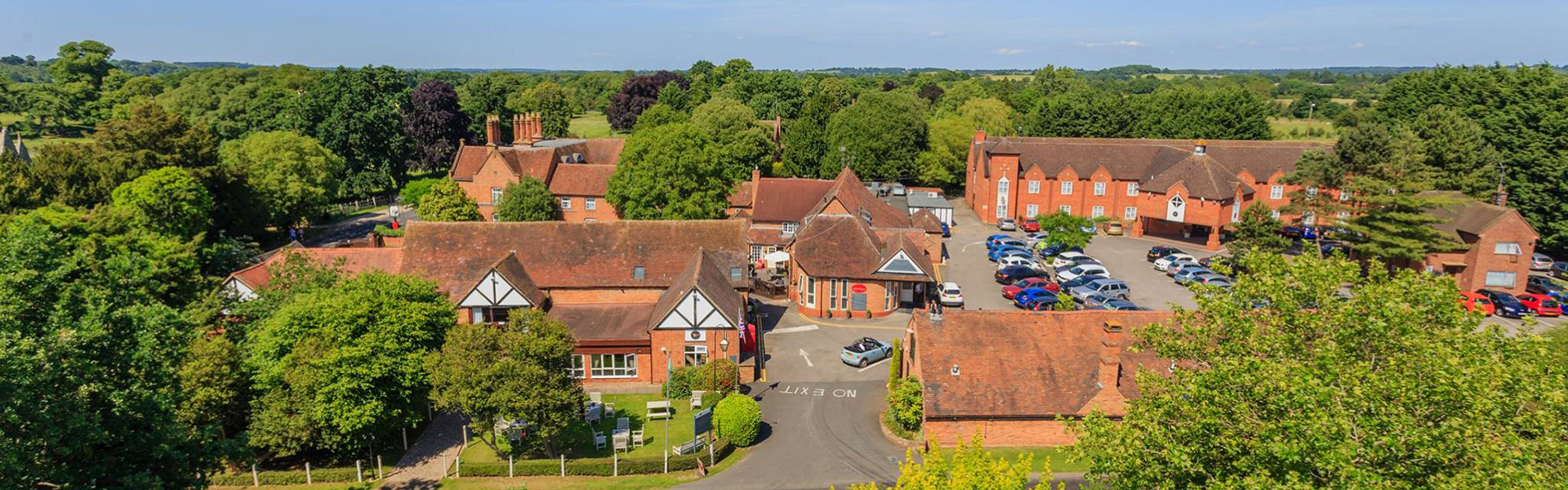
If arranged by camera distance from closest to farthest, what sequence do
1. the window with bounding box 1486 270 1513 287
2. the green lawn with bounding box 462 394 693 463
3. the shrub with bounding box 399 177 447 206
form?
1. the green lawn with bounding box 462 394 693 463
2. the window with bounding box 1486 270 1513 287
3. the shrub with bounding box 399 177 447 206

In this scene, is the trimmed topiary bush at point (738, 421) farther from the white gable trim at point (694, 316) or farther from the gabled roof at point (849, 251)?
the gabled roof at point (849, 251)

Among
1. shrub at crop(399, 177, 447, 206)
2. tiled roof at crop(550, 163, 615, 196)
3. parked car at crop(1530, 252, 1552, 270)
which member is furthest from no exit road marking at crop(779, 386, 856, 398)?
shrub at crop(399, 177, 447, 206)

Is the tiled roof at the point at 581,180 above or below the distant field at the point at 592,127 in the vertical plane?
below

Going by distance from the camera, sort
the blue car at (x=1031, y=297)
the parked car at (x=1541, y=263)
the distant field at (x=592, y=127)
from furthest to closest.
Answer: the distant field at (x=592, y=127)
the parked car at (x=1541, y=263)
the blue car at (x=1031, y=297)

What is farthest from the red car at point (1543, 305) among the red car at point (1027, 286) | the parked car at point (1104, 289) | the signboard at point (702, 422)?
the signboard at point (702, 422)

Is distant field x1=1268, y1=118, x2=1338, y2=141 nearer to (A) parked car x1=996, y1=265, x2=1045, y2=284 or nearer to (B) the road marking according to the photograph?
(A) parked car x1=996, y1=265, x2=1045, y2=284

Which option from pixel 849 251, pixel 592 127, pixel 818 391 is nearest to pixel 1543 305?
pixel 849 251

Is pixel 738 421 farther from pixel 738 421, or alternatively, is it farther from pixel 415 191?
pixel 415 191
